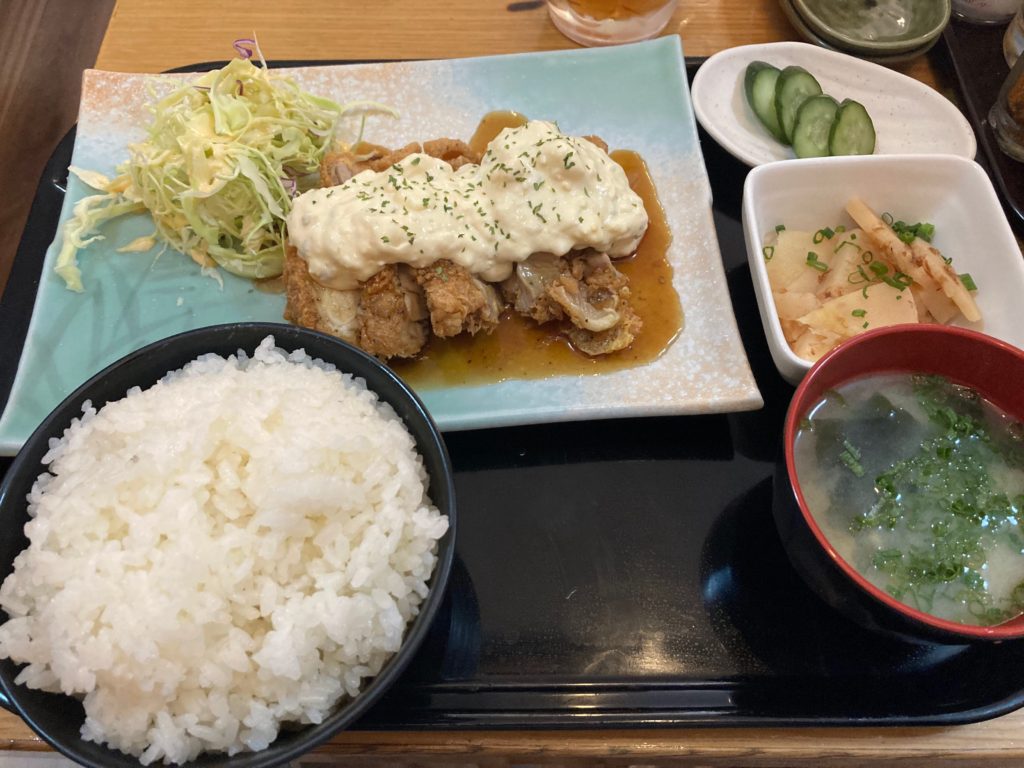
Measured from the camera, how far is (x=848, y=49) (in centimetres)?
288

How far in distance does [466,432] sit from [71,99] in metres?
3.68

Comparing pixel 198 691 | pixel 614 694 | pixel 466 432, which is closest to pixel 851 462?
pixel 614 694

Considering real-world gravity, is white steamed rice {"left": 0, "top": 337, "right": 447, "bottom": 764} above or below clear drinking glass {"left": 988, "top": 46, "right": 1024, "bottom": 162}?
below

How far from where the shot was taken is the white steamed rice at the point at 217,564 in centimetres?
136

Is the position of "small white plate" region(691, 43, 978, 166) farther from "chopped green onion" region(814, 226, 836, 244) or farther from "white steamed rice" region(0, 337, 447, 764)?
"white steamed rice" region(0, 337, 447, 764)

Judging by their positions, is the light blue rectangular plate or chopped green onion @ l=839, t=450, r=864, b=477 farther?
the light blue rectangular plate

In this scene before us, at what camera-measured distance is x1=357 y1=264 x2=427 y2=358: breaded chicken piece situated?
2113 mm

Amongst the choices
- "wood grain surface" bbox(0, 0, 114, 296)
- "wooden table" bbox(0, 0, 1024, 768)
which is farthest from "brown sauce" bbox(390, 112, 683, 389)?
"wood grain surface" bbox(0, 0, 114, 296)

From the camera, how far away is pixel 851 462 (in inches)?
67.7

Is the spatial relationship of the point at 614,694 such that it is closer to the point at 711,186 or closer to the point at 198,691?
the point at 198,691

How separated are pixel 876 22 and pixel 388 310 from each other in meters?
2.33

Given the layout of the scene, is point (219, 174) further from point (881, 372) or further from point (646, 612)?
point (881, 372)

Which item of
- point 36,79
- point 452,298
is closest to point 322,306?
point 452,298

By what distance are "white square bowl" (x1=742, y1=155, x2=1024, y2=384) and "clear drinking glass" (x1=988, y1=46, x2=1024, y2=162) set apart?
0.55 metres
